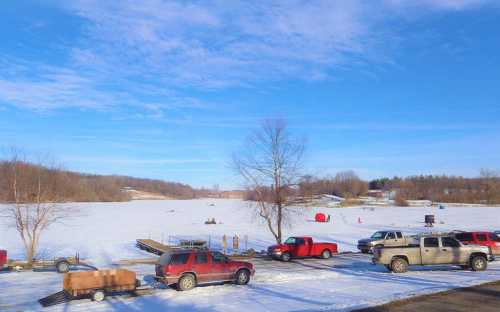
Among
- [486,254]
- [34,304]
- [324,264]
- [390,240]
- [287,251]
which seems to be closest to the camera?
[34,304]

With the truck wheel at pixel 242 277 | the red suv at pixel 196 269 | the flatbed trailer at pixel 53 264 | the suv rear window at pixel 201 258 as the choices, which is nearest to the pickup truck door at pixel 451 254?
the red suv at pixel 196 269

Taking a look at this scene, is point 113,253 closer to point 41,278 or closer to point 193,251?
point 41,278

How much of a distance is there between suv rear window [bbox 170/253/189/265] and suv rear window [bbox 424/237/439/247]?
11257 millimetres

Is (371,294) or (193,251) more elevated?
(193,251)

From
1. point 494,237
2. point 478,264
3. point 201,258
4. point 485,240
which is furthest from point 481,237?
point 201,258

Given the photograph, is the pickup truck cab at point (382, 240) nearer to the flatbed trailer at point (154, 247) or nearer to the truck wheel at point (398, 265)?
the truck wheel at point (398, 265)

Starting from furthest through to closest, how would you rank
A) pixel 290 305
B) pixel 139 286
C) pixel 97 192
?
pixel 97 192 < pixel 139 286 < pixel 290 305

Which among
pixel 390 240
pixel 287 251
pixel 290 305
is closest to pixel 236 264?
pixel 290 305

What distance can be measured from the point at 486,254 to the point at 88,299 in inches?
691

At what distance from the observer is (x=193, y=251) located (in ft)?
64.5

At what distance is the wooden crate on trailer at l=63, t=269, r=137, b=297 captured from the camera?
16984 mm

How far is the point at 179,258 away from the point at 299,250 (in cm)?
1265

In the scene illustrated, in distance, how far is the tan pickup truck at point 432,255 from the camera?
74.6 ft

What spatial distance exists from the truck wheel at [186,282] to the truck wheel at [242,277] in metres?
1.91
